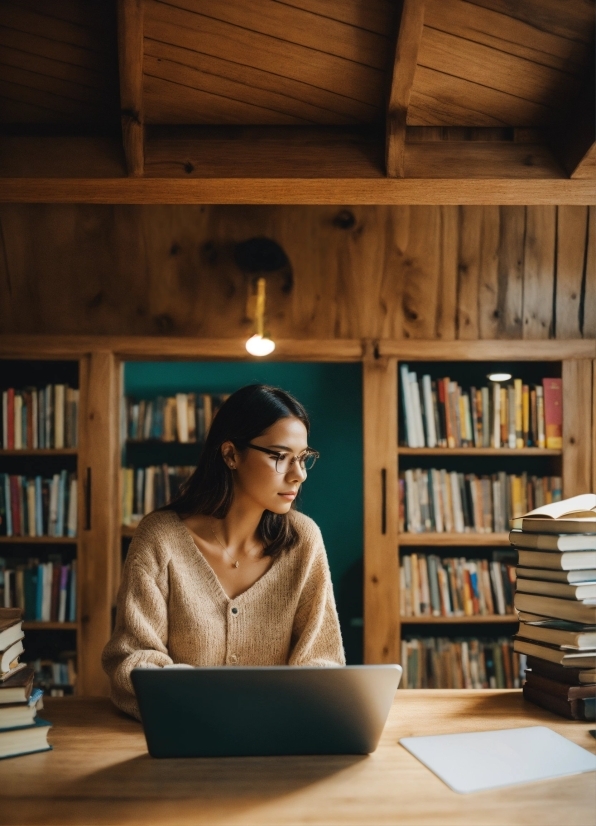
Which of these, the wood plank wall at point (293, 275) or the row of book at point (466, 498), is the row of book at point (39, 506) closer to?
the wood plank wall at point (293, 275)

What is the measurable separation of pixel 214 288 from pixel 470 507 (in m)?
1.55

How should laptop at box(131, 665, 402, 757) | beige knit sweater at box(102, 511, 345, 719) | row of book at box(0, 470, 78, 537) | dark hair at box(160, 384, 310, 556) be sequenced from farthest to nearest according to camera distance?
row of book at box(0, 470, 78, 537)
dark hair at box(160, 384, 310, 556)
beige knit sweater at box(102, 511, 345, 719)
laptop at box(131, 665, 402, 757)

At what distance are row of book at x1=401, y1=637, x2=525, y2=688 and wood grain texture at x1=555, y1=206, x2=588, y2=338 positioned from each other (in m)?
1.59

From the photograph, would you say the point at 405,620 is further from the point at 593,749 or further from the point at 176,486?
the point at 593,749

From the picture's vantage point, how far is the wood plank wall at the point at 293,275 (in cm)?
340

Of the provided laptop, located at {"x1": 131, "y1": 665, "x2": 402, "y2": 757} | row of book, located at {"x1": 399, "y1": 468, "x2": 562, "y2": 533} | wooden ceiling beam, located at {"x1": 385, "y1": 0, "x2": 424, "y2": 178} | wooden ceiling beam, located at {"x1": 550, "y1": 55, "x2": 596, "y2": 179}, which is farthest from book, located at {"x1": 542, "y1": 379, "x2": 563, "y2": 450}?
laptop, located at {"x1": 131, "y1": 665, "x2": 402, "y2": 757}

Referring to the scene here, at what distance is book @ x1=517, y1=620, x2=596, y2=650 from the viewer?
5.30ft

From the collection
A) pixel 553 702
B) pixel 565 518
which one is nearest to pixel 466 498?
pixel 565 518

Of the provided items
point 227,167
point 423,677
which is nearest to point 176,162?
point 227,167

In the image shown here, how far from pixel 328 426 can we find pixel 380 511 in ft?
4.66

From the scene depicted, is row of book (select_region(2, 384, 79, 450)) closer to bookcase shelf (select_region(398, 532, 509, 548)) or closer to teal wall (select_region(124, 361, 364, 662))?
teal wall (select_region(124, 361, 364, 662))

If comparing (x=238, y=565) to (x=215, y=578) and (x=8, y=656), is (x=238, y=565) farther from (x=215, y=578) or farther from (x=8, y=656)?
(x=8, y=656)

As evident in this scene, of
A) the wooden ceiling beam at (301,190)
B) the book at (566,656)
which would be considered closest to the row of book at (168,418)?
the wooden ceiling beam at (301,190)

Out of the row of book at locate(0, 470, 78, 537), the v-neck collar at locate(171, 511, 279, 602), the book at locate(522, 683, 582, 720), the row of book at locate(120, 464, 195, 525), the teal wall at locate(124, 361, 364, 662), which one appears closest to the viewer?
the book at locate(522, 683, 582, 720)
